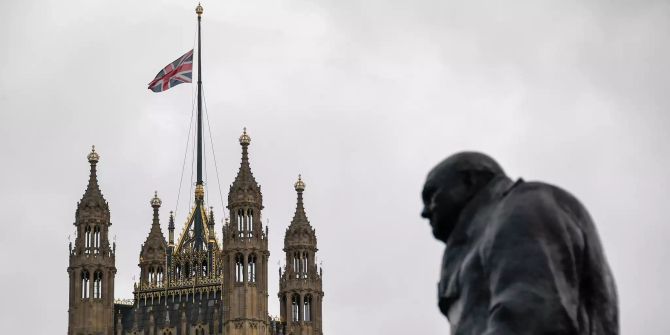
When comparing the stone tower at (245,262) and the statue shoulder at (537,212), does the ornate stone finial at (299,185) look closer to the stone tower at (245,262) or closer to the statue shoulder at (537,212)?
the stone tower at (245,262)

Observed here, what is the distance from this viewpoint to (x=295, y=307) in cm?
9600

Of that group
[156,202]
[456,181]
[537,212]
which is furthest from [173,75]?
[537,212]

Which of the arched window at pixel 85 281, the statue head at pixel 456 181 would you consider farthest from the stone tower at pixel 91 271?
the statue head at pixel 456 181

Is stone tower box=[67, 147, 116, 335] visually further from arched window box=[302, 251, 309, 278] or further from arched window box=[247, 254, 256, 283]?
arched window box=[302, 251, 309, 278]

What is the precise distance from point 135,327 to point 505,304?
90911 millimetres

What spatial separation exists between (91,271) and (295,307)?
1057cm

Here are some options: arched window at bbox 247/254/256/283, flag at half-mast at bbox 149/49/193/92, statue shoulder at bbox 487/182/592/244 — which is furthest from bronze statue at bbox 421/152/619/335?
flag at half-mast at bbox 149/49/193/92

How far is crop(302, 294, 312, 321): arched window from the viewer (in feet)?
313

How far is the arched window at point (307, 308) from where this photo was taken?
95.4m

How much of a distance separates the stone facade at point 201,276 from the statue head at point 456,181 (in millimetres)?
82450

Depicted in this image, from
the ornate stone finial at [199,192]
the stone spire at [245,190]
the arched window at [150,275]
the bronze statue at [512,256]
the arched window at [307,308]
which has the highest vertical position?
the ornate stone finial at [199,192]

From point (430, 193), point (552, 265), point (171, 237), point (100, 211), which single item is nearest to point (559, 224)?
point (552, 265)

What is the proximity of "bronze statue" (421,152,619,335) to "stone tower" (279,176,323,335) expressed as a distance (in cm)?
8669

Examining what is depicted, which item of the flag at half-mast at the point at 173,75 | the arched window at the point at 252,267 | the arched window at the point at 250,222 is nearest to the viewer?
the arched window at the point at 252,267
